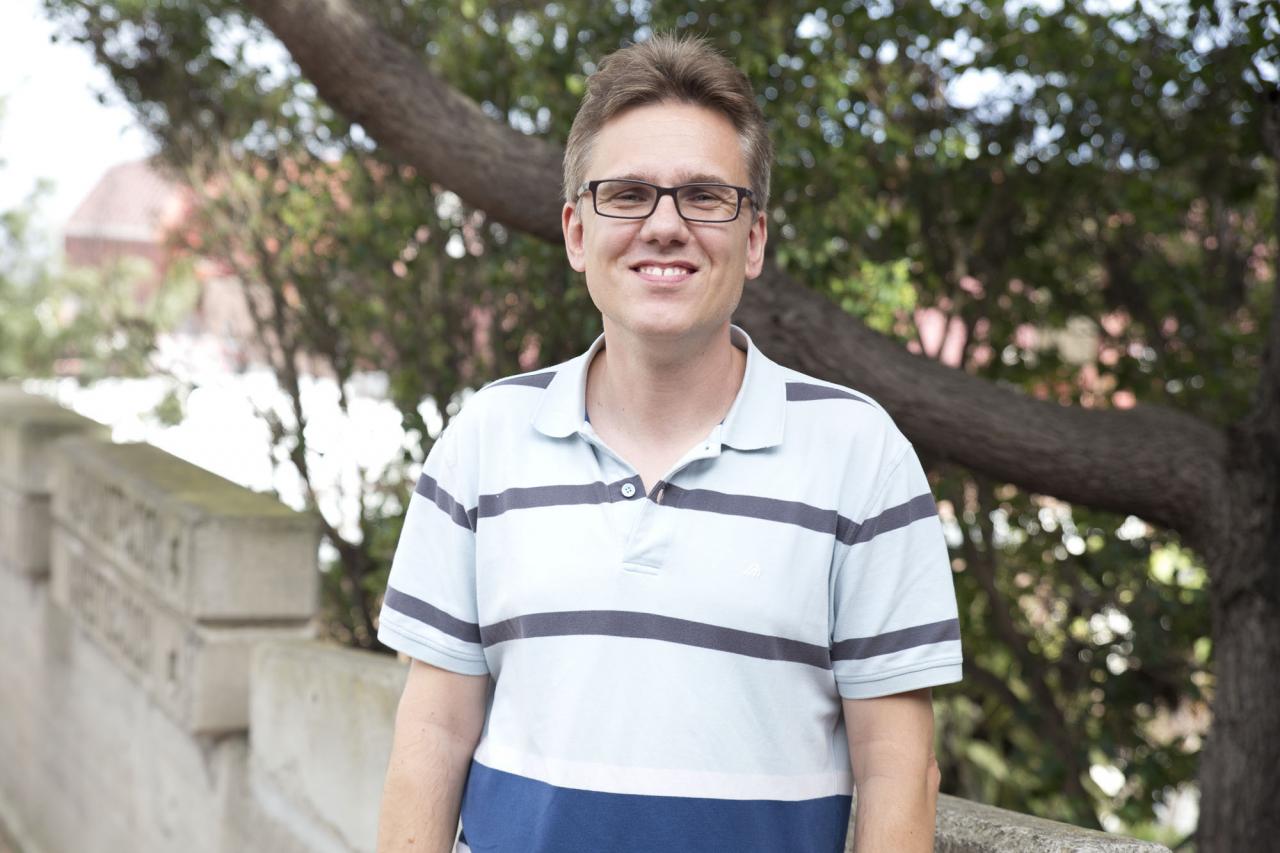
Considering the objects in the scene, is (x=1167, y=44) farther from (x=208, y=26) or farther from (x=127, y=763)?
(x=127, y=763)

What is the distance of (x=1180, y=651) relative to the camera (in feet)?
20.0

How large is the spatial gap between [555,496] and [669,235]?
0.37 metres

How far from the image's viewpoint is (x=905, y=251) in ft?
19.9

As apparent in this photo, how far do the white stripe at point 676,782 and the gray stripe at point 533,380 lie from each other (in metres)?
0.52

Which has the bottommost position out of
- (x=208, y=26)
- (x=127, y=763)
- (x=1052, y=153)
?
(x=127, y=763)

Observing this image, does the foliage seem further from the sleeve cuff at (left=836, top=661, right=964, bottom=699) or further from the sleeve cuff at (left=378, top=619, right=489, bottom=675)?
the sleeve cuff at (left=836, top=661, right=964, bottom=699)

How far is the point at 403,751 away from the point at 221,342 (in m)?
6.85

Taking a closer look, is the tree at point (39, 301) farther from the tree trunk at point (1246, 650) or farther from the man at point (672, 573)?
the man at point (672, 573)

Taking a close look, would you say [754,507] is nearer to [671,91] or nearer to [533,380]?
[533,380]

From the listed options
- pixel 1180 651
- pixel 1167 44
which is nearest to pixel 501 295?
pixel 1167 44

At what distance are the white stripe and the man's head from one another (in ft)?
1.82

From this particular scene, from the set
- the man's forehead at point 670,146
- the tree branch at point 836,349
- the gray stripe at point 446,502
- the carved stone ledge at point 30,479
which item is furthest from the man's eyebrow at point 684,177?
the carved stone ledge at point 30,479

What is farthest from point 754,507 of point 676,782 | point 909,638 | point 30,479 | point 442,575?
point 30,479

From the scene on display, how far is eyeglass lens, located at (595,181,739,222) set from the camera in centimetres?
193
